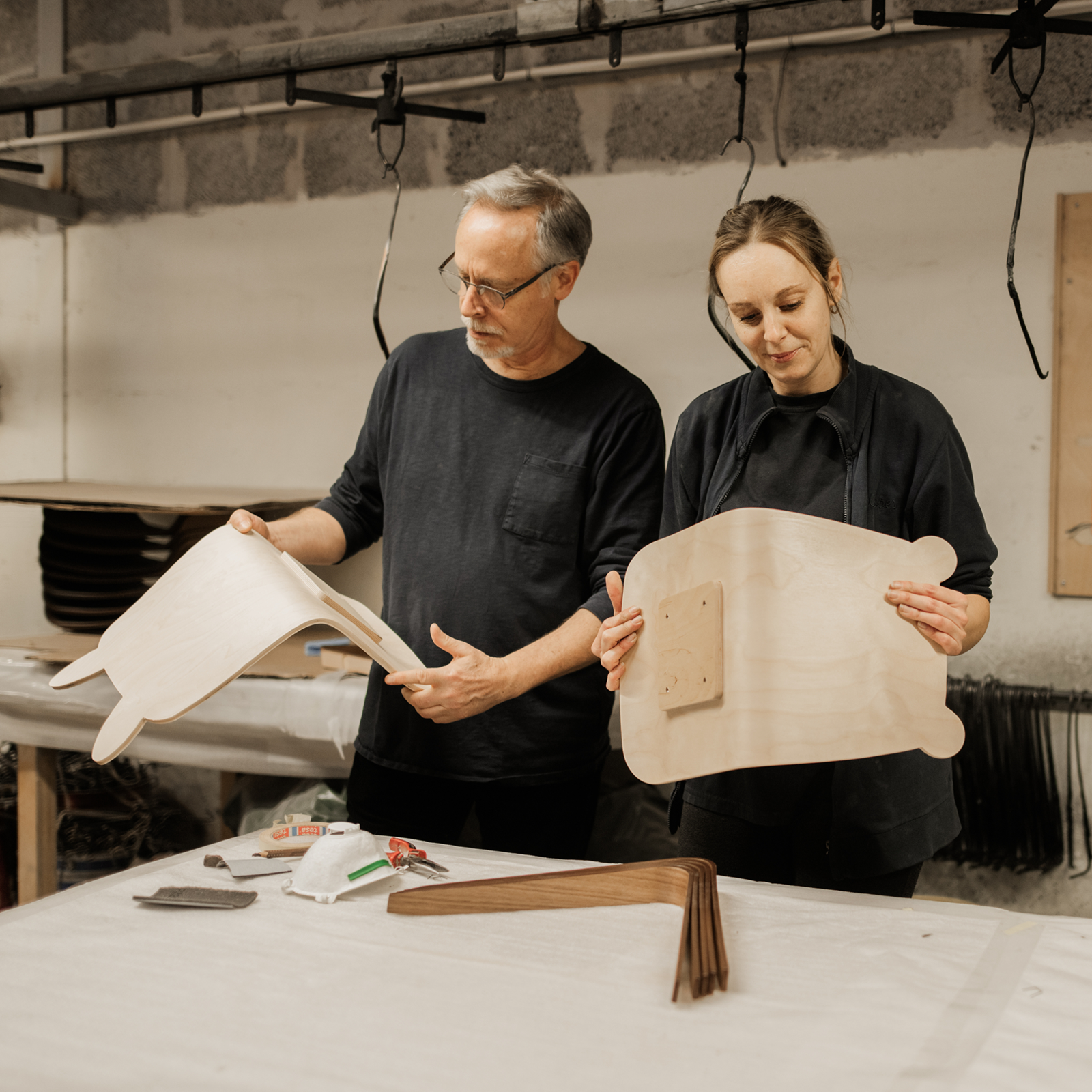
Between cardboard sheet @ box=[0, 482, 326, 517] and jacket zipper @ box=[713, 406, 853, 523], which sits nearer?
jacket zipper @ box=[713, 406, 853, 523]

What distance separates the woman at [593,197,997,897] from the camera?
1346 mm

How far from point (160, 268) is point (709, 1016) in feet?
8.81

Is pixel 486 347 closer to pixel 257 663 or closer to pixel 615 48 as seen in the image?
pixel 615 48

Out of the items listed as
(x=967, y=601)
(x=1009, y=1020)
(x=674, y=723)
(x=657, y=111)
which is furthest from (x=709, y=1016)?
(x=657, y=111)

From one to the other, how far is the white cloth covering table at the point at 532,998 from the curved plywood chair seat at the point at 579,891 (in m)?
0.02

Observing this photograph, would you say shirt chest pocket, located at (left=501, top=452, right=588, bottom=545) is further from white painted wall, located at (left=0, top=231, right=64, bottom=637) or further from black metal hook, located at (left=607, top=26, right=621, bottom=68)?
white painted wall, located at (left=0, top=231, right=64, bottom=637)

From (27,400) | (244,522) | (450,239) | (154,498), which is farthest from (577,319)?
(27,400)

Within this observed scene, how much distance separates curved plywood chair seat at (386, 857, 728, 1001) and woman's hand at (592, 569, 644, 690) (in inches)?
A: 9.7

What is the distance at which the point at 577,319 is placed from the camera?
2533 mm

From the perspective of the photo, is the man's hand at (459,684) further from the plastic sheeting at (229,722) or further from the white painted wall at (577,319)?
the white painted wall at (577,319)

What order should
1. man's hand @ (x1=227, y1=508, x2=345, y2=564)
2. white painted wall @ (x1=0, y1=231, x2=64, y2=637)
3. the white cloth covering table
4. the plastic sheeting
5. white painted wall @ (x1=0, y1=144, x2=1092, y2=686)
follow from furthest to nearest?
white painted wall @ (x1=0, y1=231, x2=64, y2=637)
the plastic sheeting
white painted wall @ (x1=0, y1=144, x2=1092, y2=686)
man's hand @ (x1=227, y1=508, x2=345, y2=564)
the white cloth covering table

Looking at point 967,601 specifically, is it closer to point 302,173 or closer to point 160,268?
point 302,173

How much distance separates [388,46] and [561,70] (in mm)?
612

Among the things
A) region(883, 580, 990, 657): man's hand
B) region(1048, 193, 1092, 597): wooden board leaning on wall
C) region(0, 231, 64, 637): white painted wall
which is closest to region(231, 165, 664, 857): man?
region(883, 580, 990, 657): man's hand
